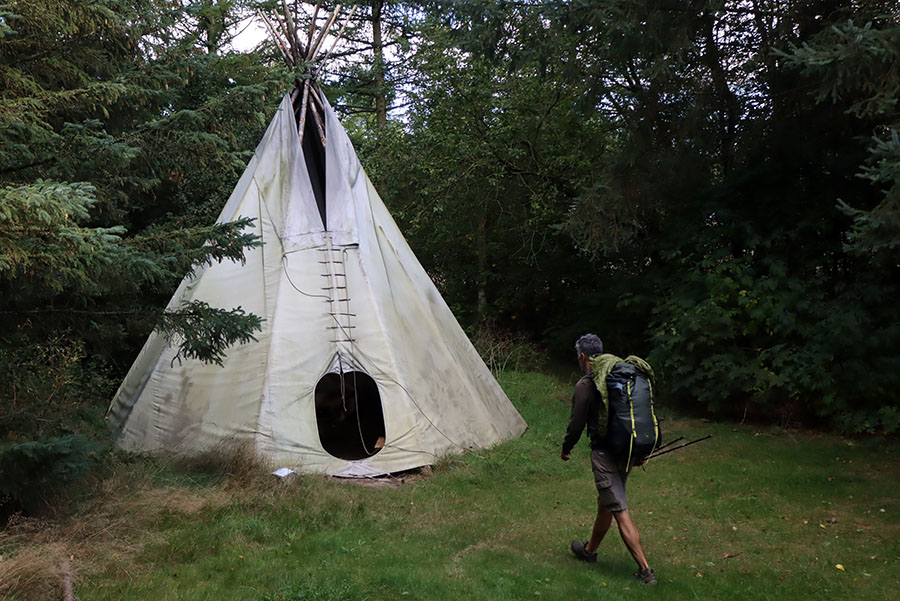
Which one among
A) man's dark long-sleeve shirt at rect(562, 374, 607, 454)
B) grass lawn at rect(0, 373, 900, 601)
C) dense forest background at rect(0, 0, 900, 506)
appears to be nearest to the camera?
grass lawn at rect(0, 373, 900, 601)

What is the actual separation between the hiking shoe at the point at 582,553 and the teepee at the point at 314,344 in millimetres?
2856

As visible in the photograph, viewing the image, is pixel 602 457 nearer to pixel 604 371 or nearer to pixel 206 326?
pixel 604 371

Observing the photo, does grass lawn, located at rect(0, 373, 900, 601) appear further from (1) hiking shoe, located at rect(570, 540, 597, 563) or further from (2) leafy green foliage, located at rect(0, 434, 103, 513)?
(2) leafy green foliage, located at rect(0, 434, 103, 513)

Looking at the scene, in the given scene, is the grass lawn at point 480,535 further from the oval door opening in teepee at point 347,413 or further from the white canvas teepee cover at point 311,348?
the oval door opening in teepee at point 347,413

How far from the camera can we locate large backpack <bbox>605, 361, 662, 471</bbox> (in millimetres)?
5016

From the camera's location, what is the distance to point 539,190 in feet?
48.6

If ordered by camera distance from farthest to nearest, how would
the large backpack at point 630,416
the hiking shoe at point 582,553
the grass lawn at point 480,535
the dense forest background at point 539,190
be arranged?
the dense forest background at point 539,190
the hiking shoe at point 582,553
the large backpack at point 630,416
the grass lawn at point 480,535

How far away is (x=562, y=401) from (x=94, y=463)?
802 centimetres

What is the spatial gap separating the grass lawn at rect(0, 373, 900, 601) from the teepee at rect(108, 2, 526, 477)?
0.62 meters

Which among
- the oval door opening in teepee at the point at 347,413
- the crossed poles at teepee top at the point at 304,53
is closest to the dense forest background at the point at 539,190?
the crossed poles at teepee top at the point at 304,53

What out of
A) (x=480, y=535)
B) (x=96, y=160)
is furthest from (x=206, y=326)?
(x=480, y=535)

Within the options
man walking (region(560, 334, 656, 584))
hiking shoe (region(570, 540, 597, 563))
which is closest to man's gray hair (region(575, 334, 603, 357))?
man walking (region(560, 334, 656, 584))

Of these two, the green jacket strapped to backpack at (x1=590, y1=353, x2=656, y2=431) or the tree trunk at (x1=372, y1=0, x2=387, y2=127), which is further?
the tree trunk at (x1=372, y1=0, x2=387, y2=127)

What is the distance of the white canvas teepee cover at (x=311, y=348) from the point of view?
8.14 meters
